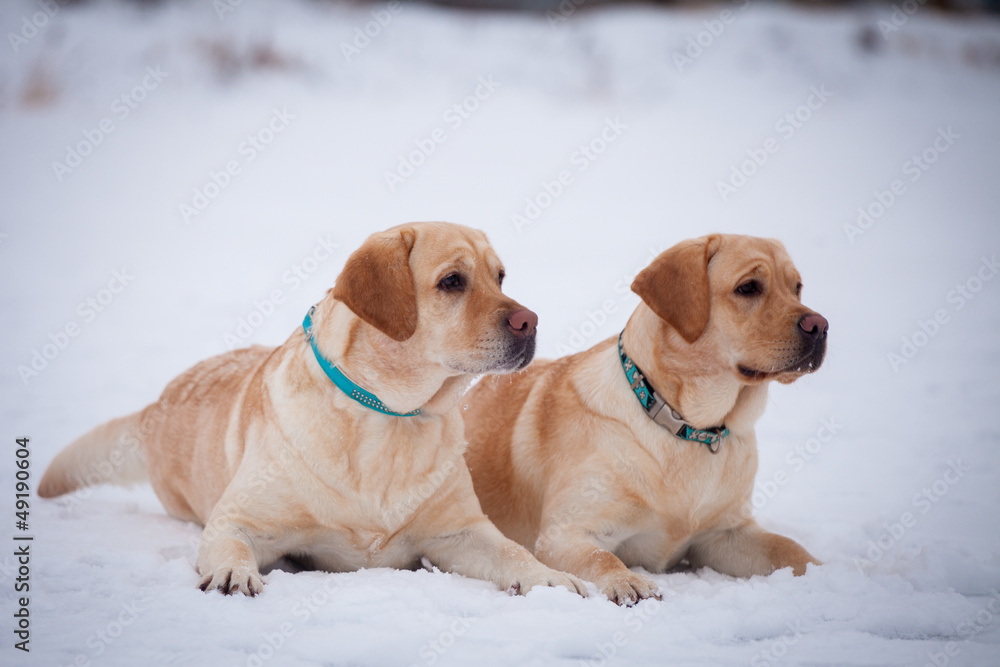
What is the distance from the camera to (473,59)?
15695mm

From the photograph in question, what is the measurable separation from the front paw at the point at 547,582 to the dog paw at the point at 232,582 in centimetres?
90

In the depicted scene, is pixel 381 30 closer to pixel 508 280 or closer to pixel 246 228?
pixel 246 228

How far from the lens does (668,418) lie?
143 inches

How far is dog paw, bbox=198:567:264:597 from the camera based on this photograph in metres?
2.93

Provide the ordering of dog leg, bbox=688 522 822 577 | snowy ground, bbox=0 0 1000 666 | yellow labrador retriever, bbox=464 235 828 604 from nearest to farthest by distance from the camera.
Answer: snowy ground, bbox=0 0 1000 666 → yellow labrador retriever, bbox=464 235 828 604 → dog leg, bbox=688 522 822 577

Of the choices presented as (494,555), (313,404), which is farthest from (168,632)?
(494,555)

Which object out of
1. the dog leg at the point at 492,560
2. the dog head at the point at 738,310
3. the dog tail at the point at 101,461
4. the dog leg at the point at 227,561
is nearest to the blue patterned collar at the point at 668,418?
the dog head at the point at 738,310

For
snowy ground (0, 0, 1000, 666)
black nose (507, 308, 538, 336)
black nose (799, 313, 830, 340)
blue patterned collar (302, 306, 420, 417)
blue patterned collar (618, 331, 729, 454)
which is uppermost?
black nose (507, 308, 538, 336)

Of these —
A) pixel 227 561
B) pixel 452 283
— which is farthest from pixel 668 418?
pixel 227 561

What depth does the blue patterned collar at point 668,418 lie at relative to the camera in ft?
11.9

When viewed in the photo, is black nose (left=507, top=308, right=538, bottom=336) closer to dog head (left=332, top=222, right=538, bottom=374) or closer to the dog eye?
dog head (left=332, top=222, right=538, bottom=374)

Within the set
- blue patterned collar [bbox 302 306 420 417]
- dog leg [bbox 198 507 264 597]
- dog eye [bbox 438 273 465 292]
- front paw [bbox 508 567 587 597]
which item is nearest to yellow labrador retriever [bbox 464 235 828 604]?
front paw [bbox 508 567 587 597]

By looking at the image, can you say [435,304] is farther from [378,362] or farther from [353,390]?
[353,390]

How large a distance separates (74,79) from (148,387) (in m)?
8.71
